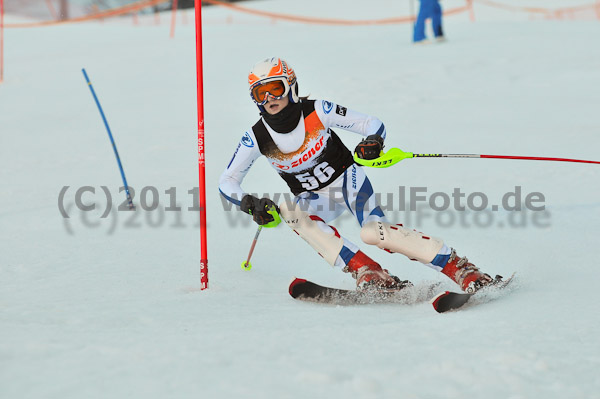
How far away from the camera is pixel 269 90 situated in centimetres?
398

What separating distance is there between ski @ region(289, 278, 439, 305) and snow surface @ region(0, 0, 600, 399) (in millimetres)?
120

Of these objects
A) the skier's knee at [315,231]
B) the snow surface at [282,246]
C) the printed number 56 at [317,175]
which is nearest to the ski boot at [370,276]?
the skier's knee at [315,231]

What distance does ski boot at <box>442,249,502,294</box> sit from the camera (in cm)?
387

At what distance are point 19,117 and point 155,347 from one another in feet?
32.7

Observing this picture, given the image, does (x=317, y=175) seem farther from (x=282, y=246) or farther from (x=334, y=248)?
(x=282, y=246)

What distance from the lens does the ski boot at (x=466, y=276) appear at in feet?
12.7

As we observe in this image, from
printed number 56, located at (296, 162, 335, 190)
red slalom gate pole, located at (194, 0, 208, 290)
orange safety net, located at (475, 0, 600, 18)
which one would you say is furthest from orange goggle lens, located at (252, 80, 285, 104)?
orange safety net, located at (475, 0, 600, 18)

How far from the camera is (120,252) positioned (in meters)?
4.98

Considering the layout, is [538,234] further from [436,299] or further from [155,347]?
[155,347]

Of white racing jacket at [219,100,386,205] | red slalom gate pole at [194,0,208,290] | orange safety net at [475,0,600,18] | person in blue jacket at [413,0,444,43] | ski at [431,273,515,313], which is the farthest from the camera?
orange safety net at [475,0,600,18]

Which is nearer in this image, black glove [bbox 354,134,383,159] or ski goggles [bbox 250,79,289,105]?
black glove [bbox 354,134,383,159]

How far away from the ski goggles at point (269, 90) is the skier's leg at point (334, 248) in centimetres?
72

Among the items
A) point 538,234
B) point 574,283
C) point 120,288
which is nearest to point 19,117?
point 120,288

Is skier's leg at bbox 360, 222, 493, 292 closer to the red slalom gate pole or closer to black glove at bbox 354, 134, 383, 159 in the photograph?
black glove at bbox 354, 134, 383, 159
